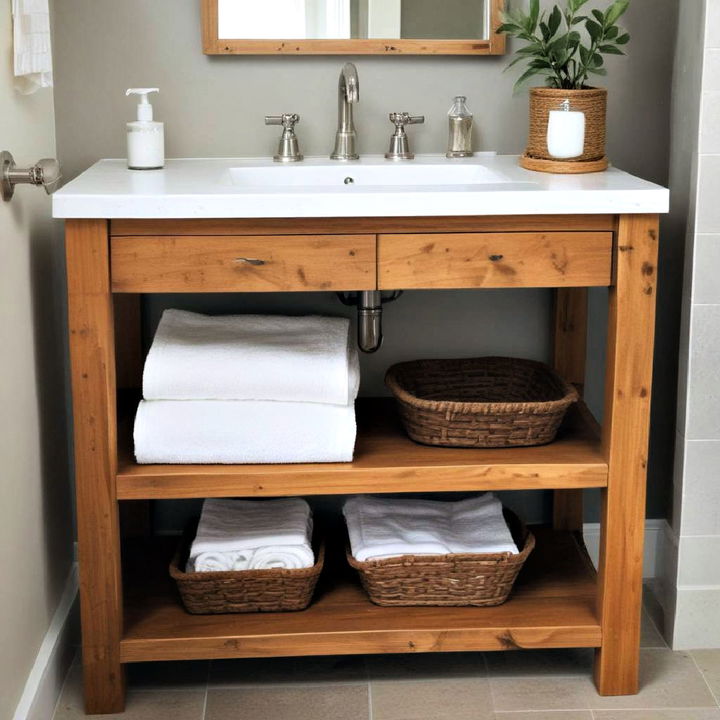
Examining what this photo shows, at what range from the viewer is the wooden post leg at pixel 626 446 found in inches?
76.8

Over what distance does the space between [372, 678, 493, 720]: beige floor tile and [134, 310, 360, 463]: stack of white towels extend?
0.48m

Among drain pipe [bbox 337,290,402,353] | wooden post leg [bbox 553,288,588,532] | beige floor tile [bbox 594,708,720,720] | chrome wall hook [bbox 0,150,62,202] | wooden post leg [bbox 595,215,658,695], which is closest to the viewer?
chrome wall hook [bbox 0,150,62,202]

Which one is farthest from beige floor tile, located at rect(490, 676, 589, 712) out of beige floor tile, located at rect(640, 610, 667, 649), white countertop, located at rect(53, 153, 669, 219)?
white countertop, located at rect(53, 153, 669, 219)

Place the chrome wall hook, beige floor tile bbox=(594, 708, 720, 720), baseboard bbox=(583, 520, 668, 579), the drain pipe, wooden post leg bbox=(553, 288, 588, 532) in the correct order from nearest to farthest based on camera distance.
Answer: the chrome wall hook → beige floor tile bbox=(594, 708, 720, 720) → the drain pipe → wooden post leg bbox=(553, 288, 588, 532) → baseboard bbox=(583, 520, 668, 579)

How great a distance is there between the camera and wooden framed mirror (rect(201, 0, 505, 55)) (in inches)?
90.7

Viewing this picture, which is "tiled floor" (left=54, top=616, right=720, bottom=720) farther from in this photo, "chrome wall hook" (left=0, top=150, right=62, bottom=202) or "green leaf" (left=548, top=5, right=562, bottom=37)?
"green leaf" (left=548, top=5, right=562, bottom=37)

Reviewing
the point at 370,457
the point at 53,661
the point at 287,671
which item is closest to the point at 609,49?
the point at 370,457

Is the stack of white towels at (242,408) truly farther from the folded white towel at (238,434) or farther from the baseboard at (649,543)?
the baseboard at (649,543)

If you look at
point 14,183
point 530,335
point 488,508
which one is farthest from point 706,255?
point 14,183

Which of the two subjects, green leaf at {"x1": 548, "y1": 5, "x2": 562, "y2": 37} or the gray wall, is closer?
green leaf at {"x1": 548, "y1": 5, "x2": 562, "y2": 37}

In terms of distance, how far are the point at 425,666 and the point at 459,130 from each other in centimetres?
108

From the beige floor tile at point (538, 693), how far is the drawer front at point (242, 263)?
0.84 metres

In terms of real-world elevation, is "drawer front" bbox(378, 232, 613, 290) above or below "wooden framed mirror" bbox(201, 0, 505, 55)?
below

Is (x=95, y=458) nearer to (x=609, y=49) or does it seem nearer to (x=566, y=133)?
(x=566, y=133)
